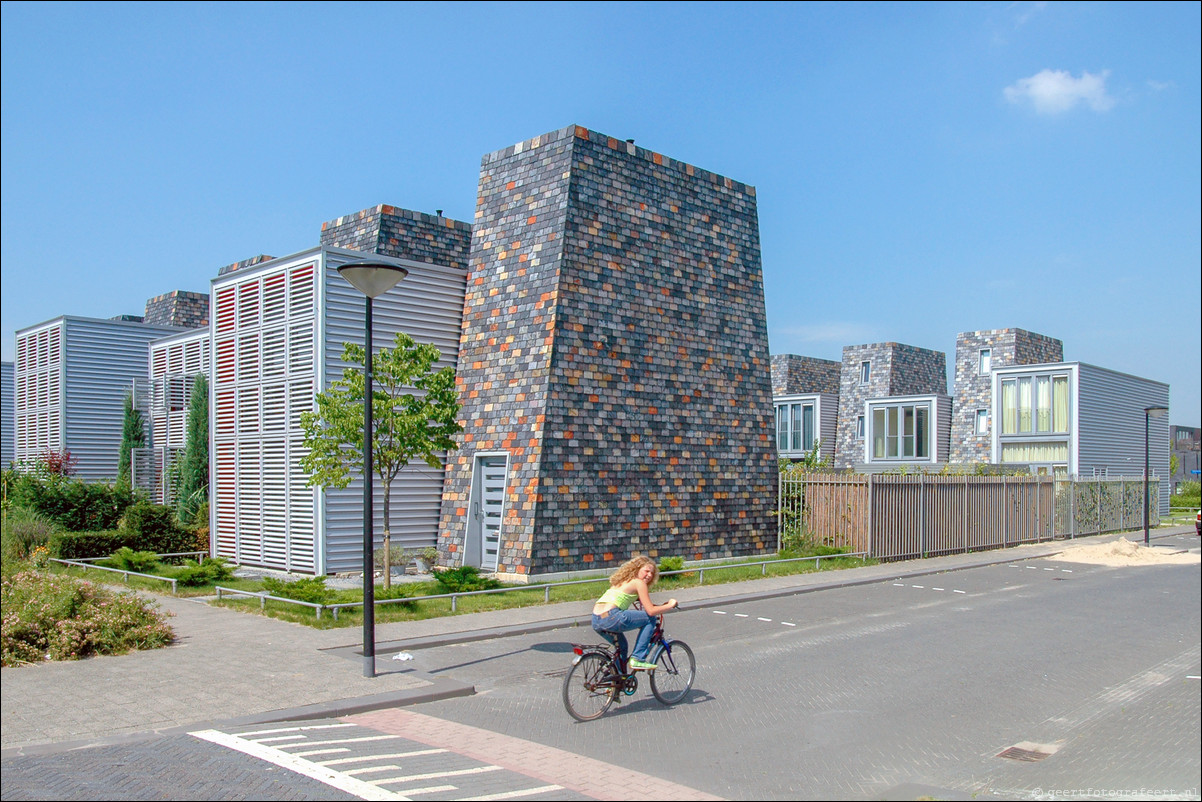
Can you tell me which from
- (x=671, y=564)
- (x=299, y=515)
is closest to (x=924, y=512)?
(x=671, y=564)

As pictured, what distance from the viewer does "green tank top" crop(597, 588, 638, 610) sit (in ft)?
28.0

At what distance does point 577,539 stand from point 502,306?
5.21m

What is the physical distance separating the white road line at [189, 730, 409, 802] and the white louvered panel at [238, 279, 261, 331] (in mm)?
13981

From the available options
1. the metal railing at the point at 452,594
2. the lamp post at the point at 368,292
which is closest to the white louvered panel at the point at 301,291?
the metal railing at the point at 452,594

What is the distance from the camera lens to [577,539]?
18125mm

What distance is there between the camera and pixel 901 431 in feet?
168

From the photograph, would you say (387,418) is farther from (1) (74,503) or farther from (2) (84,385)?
(2) (84,385)


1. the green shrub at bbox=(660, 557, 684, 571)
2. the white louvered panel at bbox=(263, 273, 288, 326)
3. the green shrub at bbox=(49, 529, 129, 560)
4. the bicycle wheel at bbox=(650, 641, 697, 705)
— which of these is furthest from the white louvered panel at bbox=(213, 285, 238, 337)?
the bicycle wheel at bbox=(650, 641, 697, 705)

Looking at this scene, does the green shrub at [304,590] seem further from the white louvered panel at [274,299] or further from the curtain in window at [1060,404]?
the curtain in window at [1060,404]

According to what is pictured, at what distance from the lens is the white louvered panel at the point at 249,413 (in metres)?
20.2

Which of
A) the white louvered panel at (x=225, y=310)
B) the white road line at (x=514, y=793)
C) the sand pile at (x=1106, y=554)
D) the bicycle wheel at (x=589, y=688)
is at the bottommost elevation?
the sand pile at (x=1106, y=554)

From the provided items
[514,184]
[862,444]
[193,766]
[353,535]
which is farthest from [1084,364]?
[193,766]

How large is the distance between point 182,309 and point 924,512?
27707 mm

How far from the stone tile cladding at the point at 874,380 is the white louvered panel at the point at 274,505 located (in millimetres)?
39660
